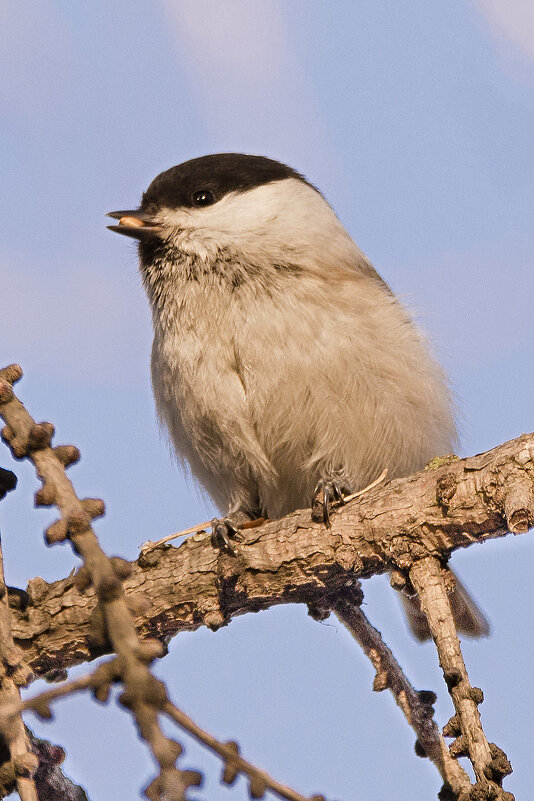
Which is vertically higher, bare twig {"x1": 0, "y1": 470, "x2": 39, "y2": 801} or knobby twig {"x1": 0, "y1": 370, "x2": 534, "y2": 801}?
knobby twig {"x1": 0, "y1": 370, "x2": 534, "y2": 801}

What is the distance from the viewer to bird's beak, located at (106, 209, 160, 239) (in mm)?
4395

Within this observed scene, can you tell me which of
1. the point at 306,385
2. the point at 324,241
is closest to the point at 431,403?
the point at 306,385

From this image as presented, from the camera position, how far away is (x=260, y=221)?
14.4 feet

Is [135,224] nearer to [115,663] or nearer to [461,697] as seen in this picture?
[461,697]

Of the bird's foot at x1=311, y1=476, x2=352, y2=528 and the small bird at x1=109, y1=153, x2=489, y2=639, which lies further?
the small bird at x1=109, y1=153, x2=489, y2=639

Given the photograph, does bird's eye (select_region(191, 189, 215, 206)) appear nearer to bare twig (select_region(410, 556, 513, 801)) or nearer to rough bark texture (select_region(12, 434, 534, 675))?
rough bark texture (select_region(12, 434, 534, 675))

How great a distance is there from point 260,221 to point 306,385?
41.0 inches

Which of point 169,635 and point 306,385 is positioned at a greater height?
point 306,385

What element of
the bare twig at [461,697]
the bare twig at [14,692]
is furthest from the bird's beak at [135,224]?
the bare twig at [461,697]

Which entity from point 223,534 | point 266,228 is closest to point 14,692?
point 223,534

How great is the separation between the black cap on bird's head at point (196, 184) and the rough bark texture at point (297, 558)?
1809mm

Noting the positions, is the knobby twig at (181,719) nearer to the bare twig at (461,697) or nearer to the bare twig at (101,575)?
the bare twig at (101,575)

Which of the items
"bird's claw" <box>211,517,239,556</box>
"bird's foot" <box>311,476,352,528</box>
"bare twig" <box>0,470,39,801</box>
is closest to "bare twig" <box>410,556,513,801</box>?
"bird's foot" <box>311,476,352,528</box>

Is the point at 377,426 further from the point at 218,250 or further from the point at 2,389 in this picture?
the point at 2,389
